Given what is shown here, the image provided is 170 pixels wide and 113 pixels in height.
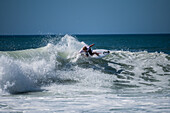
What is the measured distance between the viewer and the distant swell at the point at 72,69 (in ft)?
29.0

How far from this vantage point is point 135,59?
15648 millimetres

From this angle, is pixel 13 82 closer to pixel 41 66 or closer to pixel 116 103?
pixel 41 66

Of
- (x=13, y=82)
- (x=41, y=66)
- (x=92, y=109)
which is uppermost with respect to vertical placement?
(x=41, y=66)

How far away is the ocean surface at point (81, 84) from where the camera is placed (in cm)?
660

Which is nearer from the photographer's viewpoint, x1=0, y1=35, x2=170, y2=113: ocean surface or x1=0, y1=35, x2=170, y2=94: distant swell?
x1=0, y1=35, x2=170, y2=113: ocean surface

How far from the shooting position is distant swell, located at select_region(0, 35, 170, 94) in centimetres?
885

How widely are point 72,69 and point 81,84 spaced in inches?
118

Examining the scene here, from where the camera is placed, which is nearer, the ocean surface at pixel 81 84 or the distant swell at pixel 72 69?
the ocean surface at pixel 81 84

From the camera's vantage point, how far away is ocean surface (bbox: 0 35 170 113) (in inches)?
260

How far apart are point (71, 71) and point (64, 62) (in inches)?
70.3

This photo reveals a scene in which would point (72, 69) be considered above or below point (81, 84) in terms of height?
above

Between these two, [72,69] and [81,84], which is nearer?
[81,84]

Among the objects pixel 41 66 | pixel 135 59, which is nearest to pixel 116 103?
pixel 41 66

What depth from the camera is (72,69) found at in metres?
12.7
